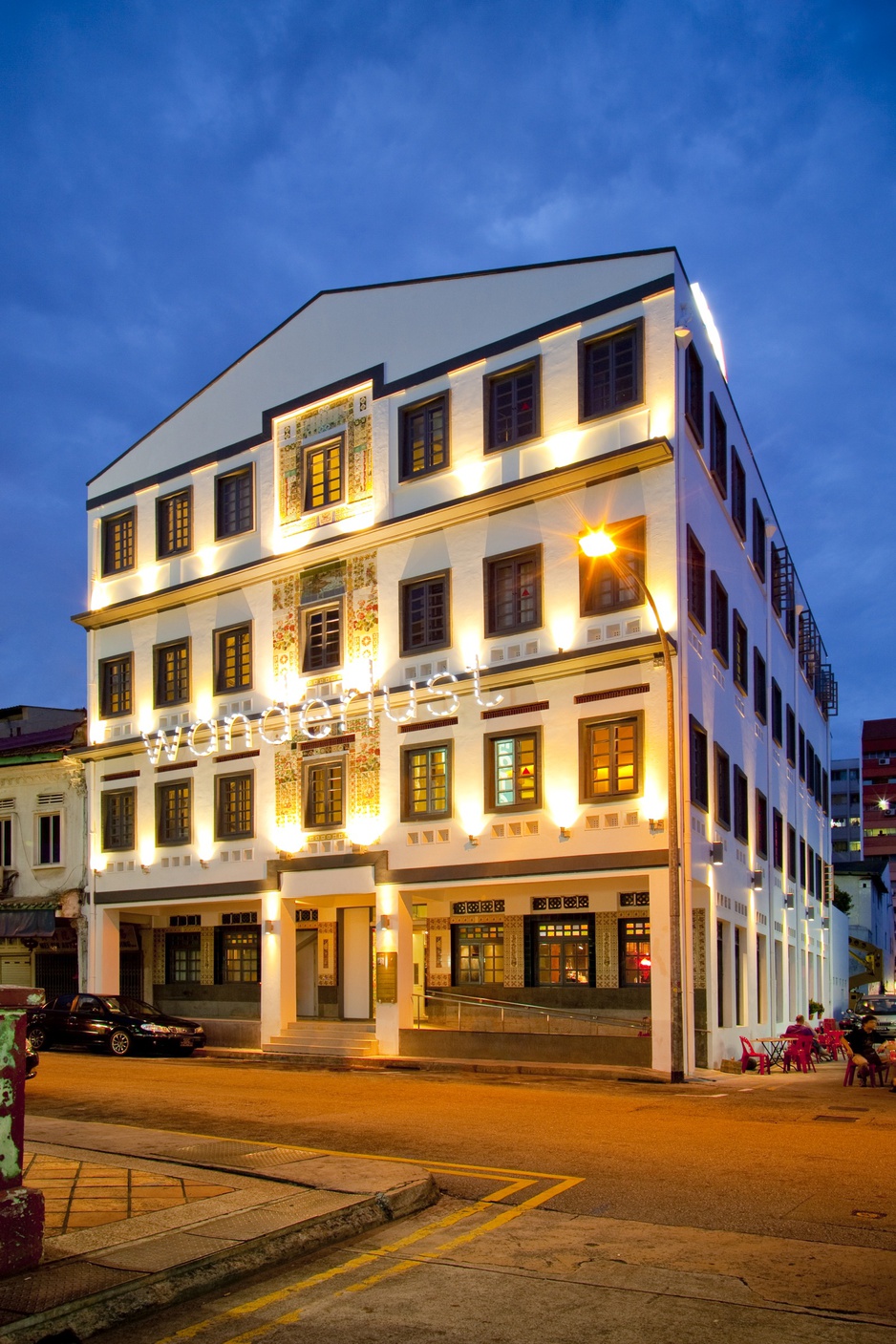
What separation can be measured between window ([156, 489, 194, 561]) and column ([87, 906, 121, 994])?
988 cm

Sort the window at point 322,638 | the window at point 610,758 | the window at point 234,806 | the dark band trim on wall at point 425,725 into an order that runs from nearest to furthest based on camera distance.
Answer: the window at point 610,758 < the dark band trim on wall at point 425,725 < the window at point 322,638 < the window at point 234,806

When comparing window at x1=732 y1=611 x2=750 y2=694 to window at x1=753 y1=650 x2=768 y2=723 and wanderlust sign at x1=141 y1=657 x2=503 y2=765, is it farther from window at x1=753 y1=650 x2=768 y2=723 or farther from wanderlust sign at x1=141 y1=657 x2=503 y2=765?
wanderlust sign at x1=141 y1=657 x2=503 y2=765

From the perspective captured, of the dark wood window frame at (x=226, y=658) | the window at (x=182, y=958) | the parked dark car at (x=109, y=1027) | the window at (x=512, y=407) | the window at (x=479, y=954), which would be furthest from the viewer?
the window at (x=182, y=958)

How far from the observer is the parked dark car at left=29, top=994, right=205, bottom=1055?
92.0 feet

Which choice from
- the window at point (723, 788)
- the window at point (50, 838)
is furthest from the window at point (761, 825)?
the window at point (50, 838)

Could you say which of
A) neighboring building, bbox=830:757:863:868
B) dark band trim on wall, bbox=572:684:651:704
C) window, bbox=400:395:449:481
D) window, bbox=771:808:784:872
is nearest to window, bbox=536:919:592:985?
dark band trim on wall, bbox=572:684:651:704

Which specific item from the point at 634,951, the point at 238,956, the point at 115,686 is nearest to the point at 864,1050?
the point at 634,951

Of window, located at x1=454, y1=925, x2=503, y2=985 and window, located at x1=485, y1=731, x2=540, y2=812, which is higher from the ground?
window, located at x1=485, y1=731, x2=540, y2=812

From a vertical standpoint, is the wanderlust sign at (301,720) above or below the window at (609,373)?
below

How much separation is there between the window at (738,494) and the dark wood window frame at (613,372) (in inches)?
264

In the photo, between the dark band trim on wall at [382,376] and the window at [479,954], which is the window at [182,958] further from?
the dark band trim on wall at [382,376]

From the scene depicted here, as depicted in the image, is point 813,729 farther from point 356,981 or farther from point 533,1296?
point 533,1296

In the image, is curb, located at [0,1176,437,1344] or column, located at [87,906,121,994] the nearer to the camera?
curb, located at [0,1176,437,1344]

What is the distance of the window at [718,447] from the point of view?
28516 millimetres
